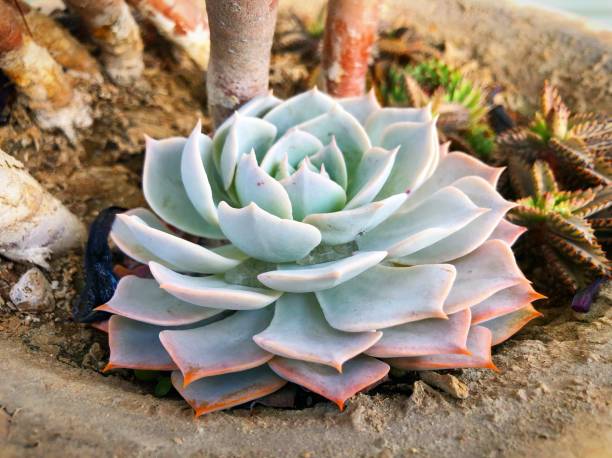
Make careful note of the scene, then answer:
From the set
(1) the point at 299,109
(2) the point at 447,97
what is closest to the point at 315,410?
(1) the point at 299,109

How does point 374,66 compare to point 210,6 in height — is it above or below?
below

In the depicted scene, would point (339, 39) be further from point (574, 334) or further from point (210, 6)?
point (574, 334)

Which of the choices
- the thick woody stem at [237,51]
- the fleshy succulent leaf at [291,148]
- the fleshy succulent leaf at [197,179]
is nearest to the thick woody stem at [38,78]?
the thick woody stem at [237,51]

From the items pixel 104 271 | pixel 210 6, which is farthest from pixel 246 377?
pixel 210 6

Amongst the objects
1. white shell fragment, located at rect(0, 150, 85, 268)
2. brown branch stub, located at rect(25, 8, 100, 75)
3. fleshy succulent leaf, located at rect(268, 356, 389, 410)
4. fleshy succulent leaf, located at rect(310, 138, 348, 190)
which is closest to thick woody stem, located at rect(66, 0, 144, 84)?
brown branch stub, located at rect(25, 8, 100, 75)

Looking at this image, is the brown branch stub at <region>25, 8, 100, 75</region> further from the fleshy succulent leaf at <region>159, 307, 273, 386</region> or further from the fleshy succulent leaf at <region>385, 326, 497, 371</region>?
the fleshy succulent leaf at <region>385, 326, 497, 371</region>

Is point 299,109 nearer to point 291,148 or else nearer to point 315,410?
point 291,148
